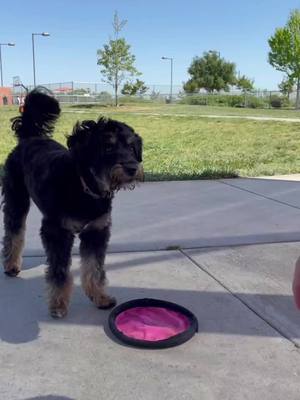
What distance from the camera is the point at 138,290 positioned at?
356 centimetres

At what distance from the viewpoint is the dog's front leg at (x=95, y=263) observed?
10.8 ft

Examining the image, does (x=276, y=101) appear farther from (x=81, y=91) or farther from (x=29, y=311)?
(x=29, y=311)

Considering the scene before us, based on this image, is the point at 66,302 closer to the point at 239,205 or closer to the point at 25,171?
the point at 25,171

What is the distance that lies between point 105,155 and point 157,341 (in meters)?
1.15

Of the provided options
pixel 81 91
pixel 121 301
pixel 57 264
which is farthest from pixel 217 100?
pixel 57 264

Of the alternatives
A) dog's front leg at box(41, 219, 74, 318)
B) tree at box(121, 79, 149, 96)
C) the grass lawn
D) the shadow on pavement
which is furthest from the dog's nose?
tree at box(121, 79, 149, 96)

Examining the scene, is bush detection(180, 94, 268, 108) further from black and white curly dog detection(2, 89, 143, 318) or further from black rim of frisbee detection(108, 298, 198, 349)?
black rim of frisbee detection(108, 298, 198, 349)

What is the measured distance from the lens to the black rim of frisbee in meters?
2.77

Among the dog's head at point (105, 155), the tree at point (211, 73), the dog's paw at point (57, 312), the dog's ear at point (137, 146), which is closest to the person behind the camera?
the dog's head at point (105, 155)

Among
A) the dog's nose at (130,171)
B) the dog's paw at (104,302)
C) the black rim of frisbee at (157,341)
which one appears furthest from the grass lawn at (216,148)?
the dog's nose at (130,171)

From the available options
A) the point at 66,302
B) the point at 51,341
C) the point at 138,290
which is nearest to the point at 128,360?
the point at 51,341

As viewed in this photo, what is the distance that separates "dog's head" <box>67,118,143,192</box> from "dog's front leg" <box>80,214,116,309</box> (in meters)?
0.35

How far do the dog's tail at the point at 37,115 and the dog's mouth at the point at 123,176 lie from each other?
140cm

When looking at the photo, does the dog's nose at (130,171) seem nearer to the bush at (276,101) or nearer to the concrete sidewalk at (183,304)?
the concrete sidewalk at (183,304)
